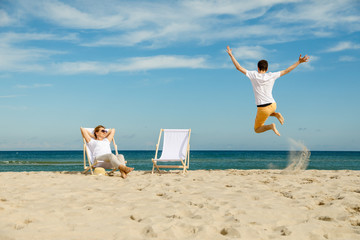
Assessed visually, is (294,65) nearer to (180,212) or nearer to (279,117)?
(279,117)

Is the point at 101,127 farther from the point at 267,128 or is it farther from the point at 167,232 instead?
the point at 167,232

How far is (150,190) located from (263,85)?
2.49 meters

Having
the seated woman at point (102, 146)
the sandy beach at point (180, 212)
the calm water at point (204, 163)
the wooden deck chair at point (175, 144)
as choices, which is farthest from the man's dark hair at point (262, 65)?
the calm water at point (204, 163)

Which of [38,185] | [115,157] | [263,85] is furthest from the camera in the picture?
[115,157]

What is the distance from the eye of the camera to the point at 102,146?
7258mm

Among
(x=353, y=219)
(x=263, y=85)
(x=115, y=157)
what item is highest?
(x=263, y=85)

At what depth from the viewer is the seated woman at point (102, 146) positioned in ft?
22.7

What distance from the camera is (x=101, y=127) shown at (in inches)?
292

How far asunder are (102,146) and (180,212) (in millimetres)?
4166

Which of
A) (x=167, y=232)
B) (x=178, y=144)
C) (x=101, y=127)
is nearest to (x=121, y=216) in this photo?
(x=167, y=232)

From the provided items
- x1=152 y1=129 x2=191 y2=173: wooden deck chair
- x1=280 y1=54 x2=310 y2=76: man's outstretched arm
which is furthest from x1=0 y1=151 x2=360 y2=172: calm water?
x1=280 y1=54 x2=310 y2=76: man's outstretched arm

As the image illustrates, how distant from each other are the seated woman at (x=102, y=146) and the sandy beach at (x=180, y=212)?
5.92 feet

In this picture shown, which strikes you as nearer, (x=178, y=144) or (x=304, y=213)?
(x=304, y=213)

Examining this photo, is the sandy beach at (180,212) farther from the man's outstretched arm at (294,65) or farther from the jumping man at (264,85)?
the man's outstretched arm at (294,65)
